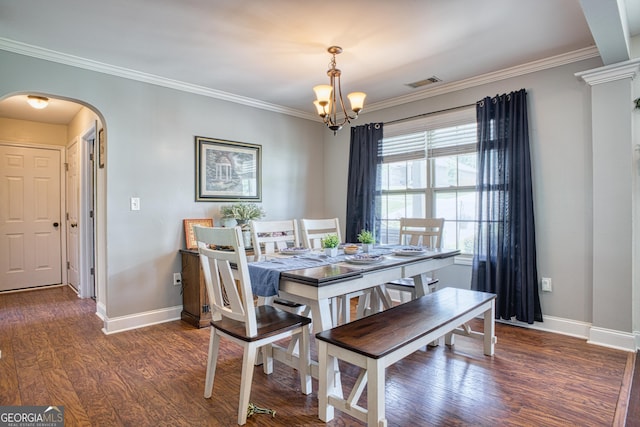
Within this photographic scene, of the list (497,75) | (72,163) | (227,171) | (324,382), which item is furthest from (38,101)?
(497,75)

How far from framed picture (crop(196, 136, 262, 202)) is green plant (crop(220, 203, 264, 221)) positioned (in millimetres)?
152

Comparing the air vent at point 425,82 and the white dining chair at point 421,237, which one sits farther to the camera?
the air vent at point 425,82

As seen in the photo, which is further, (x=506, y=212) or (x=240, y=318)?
(x=506, y=212)

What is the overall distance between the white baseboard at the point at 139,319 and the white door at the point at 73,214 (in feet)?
5.81

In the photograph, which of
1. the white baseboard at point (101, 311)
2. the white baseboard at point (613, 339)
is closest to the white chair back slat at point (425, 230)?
the white baseboard at point (613, 339)

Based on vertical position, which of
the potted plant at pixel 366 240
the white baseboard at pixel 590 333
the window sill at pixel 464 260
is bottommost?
the white baseboard at pixel 590 333

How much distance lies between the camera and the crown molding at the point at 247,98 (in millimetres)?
2918

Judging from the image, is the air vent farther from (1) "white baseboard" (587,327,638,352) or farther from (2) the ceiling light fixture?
(2) the ceiling light fixture

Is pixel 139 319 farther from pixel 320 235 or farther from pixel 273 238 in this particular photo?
pixel 320 235

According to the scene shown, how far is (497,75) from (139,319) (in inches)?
166

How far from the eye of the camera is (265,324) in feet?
6.66

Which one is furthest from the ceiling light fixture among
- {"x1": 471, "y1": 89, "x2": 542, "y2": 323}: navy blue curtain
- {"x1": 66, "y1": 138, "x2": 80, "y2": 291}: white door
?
{"x1": 471, "y1": 89, "x2": 542, "y2": 323}: navy blue curtain

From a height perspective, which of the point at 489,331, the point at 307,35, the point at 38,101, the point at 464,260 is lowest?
the point at 489,331

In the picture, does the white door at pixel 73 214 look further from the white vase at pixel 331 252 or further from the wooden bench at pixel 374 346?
the wooden bench at pixel 374 346
